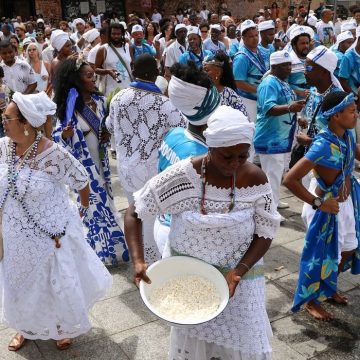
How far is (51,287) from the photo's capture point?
11.2ft

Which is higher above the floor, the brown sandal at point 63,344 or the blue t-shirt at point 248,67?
the blue t-shirt at point 248,67

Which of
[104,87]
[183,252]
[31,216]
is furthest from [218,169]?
[104,87]

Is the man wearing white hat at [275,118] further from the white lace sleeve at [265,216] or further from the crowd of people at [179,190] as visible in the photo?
the white lace sleeve at [265,216]

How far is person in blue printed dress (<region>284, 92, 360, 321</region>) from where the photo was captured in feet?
11.6

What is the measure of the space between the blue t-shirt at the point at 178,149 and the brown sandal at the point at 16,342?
150 cm

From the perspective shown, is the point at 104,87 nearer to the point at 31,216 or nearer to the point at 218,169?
the point at 31,216

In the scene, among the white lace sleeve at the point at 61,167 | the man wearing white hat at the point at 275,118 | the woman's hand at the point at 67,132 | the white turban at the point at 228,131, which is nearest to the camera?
the white turban at the point at 228,131

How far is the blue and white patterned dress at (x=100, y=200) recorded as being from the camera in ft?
15.0

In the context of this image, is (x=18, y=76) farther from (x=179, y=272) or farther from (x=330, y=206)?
(x=179, y=272)

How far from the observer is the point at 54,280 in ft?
11.1

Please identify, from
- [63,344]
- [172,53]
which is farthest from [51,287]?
[172,53]

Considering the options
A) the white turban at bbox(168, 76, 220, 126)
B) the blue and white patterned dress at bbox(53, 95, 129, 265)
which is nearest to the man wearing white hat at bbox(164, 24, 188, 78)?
the blue and white patterned dress at bbox(53, 95, 129, 265)

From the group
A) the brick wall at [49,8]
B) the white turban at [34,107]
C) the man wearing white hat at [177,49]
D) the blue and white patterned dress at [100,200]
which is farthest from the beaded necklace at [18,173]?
the brick wall at [49,8]

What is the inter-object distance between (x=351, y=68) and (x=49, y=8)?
2113 cm
